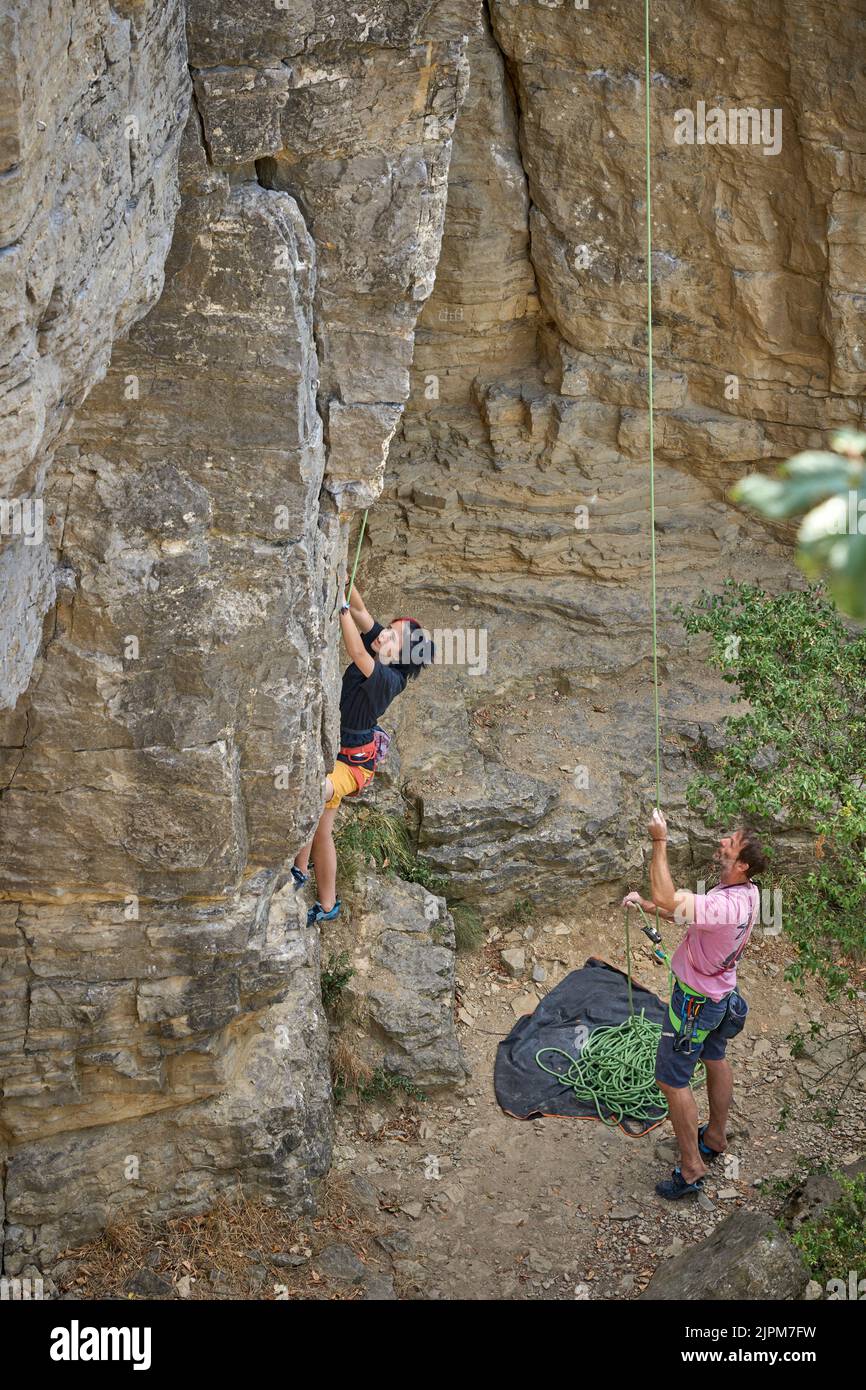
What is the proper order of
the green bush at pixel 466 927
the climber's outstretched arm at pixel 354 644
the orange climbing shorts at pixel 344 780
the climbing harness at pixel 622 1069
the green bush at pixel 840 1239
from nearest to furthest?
the green bush at pixel 840 1239
the climber's outstretched arm at pixel 354 644
the orange climbing shorts at pixel 344 780
the climbing harness at pixel 622 1069
the green bush at pixel 466 927

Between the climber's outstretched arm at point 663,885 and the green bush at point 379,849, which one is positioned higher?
the green bush at point 379,849

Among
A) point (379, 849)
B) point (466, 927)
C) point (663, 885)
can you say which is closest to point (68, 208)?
point (663, 885)

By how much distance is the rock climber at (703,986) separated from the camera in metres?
5.90

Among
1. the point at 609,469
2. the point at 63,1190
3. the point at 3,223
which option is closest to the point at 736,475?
the point at 609,469

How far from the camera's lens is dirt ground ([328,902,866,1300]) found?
6371 millimetres

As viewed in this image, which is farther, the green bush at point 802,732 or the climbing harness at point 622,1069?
the climbing harness at point 622,1069

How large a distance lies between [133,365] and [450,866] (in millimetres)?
4579

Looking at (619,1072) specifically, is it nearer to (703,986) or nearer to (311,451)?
(703,986)

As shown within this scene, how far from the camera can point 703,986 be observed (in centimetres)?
615

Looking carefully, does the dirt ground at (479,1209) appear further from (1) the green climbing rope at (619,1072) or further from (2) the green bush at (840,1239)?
(2) the green bush at (840,1239)

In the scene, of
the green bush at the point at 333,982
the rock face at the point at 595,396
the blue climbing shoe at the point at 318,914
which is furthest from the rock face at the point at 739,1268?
the rock face at the point at 595,396

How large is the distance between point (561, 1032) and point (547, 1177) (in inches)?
42.9

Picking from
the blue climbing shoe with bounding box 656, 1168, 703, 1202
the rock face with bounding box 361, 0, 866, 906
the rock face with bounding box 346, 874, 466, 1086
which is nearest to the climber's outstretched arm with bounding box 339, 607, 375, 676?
the rock face with bounding box 346, 874, 466, 1086

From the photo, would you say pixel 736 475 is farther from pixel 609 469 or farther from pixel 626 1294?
pixel 626 1294
